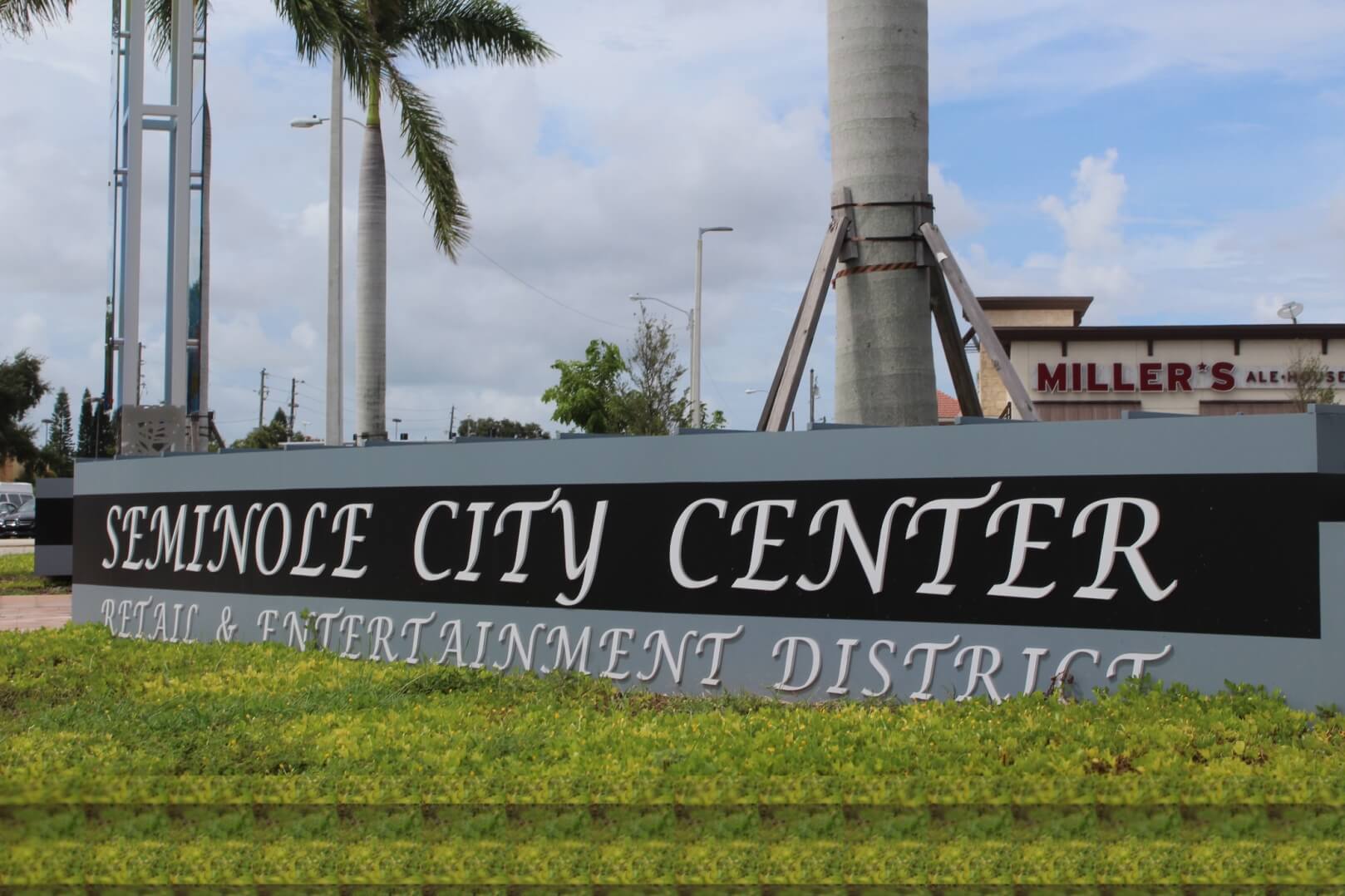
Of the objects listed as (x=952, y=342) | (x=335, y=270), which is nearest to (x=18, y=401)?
(x=335, y=270)

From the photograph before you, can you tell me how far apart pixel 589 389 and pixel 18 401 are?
131ft

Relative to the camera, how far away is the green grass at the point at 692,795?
16.4 feet

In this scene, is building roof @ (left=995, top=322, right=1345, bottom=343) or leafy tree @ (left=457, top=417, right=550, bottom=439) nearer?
building roof @ (left=995, top=322, right=1345, bottom=343)

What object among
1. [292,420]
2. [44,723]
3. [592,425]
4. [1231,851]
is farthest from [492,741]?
[292,420]

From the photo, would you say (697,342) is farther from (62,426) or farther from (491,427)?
(62,426)

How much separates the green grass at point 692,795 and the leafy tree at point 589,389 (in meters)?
33.9

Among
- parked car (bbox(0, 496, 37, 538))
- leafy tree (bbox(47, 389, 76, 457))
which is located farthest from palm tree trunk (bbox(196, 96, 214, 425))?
leafy tree (bbox(47, 389, 76, 457))

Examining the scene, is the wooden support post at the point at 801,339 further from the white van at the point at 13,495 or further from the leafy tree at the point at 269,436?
the leafy tree at the point at 269,436

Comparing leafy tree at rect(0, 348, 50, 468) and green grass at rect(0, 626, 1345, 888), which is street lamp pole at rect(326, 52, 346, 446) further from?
leafy tree at rect(0, 348, 50, 468)

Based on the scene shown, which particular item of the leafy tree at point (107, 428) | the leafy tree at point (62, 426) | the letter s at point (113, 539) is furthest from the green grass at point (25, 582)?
the leafy tree at point (62, 426)

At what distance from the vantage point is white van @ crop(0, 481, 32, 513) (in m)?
49.7

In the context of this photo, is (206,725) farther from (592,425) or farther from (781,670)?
(592,425)

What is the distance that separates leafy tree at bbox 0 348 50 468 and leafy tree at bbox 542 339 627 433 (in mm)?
37215

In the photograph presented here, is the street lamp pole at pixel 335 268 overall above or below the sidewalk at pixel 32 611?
above
